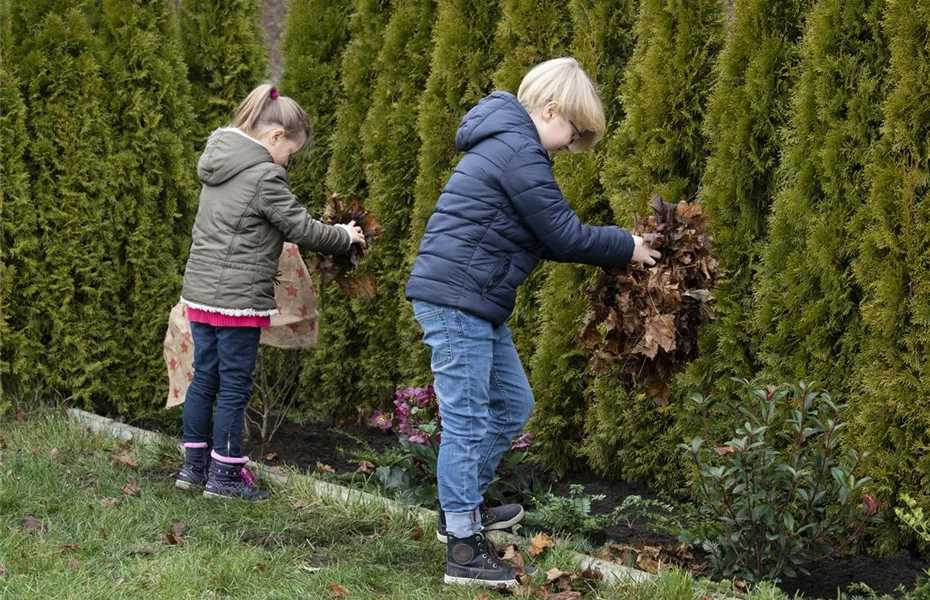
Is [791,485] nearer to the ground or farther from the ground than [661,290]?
nearer to the ground

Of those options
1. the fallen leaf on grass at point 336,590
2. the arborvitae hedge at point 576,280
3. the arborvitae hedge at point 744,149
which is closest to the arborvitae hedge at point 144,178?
the arborvitae hedge at point 576,280

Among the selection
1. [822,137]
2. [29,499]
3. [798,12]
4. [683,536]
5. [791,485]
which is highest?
[798,12]

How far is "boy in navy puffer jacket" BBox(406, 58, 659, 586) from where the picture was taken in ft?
13.7

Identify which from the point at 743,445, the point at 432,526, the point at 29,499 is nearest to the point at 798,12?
the point at 743,445

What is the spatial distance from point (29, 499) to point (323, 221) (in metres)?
2.01

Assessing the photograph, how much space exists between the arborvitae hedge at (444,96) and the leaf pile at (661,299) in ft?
7.45

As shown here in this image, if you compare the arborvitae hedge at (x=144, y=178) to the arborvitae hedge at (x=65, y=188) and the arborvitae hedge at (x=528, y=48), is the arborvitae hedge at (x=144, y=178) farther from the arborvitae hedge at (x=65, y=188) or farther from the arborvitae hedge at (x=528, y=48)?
the arborvitae hedge at (x=528, y=48)

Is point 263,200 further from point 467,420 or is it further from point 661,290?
point 661,290

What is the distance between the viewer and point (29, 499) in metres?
5.27

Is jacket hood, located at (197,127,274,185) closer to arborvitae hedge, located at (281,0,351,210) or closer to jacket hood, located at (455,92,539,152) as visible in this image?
jacket hood, located at (455,92,539,152)

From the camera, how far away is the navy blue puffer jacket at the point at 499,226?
13.6ft

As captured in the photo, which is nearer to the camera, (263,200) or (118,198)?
(263,200)

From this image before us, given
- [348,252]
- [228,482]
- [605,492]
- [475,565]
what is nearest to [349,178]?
[348,252]

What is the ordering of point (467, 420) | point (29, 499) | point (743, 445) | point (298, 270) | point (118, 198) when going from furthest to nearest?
point (118, 198) < point (298, 270) < point (29, 499) < point (467, 420) < point (743, 445)
